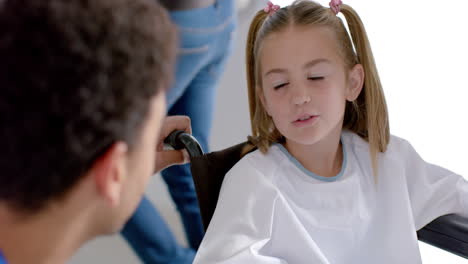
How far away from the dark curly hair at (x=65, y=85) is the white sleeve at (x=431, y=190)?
758mm

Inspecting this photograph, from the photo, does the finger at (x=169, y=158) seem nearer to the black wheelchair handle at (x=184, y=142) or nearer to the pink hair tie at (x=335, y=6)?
the black wheelchair handle at (x=184, y=142)

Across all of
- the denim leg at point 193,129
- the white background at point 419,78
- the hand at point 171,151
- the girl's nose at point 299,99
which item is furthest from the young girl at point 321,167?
the white background at point 419,78

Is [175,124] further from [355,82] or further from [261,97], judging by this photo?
[355,82]

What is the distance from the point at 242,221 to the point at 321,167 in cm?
24

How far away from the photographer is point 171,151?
3.67ft

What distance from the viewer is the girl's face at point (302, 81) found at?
1.00 metres

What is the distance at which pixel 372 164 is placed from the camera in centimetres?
111

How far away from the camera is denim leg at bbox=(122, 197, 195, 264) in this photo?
1495 millimetres

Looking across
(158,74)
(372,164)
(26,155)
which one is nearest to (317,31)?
(372,164)

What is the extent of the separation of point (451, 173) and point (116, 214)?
2.56ft

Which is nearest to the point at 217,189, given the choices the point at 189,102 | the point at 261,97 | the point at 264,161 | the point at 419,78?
the point at 264,161

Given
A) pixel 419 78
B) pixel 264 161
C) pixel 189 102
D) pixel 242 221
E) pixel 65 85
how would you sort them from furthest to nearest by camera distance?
pixel 419 78
pixel 189 102
pixel 264 161
pixel 242 221
pixel 65 85

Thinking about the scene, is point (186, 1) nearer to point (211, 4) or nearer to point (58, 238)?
point (211, 4)

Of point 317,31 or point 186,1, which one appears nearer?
point 317,31
